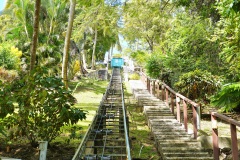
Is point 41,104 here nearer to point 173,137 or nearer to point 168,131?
point 173,137

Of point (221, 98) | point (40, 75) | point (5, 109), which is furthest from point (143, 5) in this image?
point (5, 109)

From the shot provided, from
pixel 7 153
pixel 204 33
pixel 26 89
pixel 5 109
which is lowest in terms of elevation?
pixel 7 153

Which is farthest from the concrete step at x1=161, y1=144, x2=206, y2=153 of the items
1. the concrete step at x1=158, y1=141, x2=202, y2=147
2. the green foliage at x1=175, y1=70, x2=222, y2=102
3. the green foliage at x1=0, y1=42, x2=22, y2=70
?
the green foliage at x1=0, y1=42, x2=22, y2=70

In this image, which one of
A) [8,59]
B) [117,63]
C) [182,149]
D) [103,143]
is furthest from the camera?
[117,63]

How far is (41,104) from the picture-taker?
6.22 m

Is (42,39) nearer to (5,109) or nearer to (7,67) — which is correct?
(7,67)

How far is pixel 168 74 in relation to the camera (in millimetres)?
14016

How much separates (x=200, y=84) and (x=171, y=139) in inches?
131

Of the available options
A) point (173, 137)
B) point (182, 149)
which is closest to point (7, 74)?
point (173, 137)

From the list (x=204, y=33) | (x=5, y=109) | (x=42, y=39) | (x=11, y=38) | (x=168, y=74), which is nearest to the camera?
(x=5, y=109)

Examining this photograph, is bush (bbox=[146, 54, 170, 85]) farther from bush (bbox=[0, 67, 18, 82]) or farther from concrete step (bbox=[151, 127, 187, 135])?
bush (bbox=[0, 67, 18, 82])

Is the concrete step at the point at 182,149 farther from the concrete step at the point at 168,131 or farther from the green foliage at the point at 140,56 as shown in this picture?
the green foliage at the point at 140,56

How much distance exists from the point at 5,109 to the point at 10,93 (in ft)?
1.32

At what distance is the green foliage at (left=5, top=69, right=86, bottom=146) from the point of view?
19.9 ft
